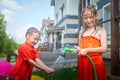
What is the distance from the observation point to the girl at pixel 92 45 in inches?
94.4

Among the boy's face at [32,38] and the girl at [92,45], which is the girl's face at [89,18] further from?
the boy's face at [32,38]

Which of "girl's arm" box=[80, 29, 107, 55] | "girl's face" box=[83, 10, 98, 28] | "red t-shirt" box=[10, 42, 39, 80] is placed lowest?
"red t-shirt" box=[10, 42, 39, 80]

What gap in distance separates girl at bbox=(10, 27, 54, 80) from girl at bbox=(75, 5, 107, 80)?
61cm

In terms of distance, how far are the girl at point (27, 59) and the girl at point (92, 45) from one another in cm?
61

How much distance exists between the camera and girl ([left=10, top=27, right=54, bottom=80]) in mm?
2908

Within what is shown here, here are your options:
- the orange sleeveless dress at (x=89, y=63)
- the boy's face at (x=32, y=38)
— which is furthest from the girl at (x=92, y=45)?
the boy's face at (x=32, y=38)

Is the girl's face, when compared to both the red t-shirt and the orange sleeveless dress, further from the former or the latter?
the red t-shirt

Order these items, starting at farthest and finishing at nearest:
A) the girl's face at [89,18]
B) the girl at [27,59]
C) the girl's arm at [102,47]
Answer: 1. the girl at [27,59]
2. the girl's face at [89,18]
3. the girl's arm at [102,47]

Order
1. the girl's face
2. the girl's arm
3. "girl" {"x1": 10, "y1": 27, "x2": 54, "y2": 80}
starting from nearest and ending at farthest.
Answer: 1. the girl's arm
2. the girl's face
3. "girl" {"x1": 10, "y1": 27, "x2": 54, "y2": 80}

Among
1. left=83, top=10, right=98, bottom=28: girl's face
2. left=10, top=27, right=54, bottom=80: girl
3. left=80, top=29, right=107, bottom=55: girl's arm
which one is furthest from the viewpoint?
left=10, top=27, right=54, bottom=80: girl

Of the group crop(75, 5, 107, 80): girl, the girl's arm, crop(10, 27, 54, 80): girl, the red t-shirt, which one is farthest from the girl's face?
the red t-shirt

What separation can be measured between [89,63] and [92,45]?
176mm

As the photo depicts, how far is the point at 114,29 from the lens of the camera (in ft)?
15.1

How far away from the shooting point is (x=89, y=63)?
7.97 ft
